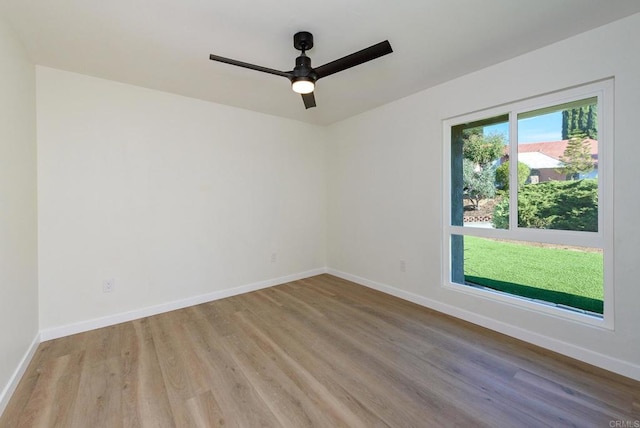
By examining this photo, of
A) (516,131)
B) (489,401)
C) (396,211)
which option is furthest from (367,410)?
(516,131)

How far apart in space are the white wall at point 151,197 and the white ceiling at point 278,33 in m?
0.36

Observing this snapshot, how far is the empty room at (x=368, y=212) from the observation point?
1.69 metres

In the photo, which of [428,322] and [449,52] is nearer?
[449,52]

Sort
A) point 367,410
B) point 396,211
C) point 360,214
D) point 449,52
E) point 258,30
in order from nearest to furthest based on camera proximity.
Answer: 1. point 367,410
2. point 258,30
3. point 449,52
4. point 396,211
5. point 360,214

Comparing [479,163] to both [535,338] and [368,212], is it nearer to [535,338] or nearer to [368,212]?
[368,212]

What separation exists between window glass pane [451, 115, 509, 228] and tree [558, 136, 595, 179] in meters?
0.41

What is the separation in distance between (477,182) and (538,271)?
948mm

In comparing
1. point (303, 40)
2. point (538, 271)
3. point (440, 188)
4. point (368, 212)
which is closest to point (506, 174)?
A: point (440, 188)

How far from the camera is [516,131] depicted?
7.78 feet

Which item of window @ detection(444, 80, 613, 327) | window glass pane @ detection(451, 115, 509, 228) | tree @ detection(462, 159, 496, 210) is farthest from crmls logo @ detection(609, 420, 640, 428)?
tree @ detection(462, 159, 496, 210)

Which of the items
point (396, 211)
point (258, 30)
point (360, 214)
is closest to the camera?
point (258, 30)

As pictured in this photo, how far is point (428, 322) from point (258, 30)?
2.89 metres

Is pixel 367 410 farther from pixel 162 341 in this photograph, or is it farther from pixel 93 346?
pixel 93 346

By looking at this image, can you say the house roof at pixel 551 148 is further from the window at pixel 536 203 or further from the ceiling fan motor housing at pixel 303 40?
the ceiling fan motor housing at pixel 303 40
